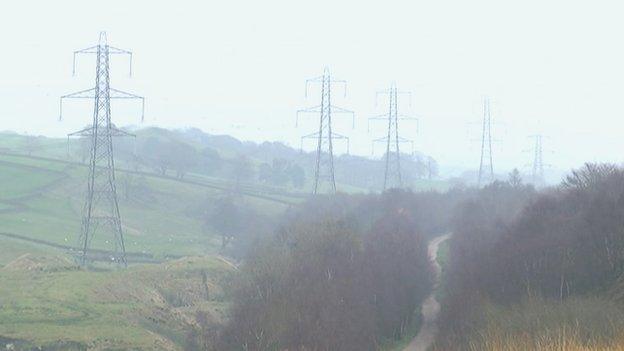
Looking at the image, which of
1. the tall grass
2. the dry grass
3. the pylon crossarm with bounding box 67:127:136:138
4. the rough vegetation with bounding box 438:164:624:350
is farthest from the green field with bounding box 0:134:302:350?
the dry grass

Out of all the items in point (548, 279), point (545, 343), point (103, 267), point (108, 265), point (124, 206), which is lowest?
point (108, 265)

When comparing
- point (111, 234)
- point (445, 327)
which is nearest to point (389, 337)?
point (445, 327)

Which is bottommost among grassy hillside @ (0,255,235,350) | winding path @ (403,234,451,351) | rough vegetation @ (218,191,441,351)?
winding path @ (403,234,451,351)

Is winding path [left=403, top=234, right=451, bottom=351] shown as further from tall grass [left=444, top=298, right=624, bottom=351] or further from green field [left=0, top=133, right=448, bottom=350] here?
green field [left=0, top=133, right=448, bottom=350]

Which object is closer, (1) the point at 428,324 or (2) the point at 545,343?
(2) the point at 545,343

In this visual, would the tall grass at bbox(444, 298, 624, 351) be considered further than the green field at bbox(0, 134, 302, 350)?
No

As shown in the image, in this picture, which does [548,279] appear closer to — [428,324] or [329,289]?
[329,289]

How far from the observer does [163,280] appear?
46.5m

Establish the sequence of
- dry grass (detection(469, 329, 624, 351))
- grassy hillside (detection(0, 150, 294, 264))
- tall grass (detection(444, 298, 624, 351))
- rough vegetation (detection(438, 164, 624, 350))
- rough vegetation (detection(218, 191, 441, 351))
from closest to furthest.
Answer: dry grass (detection(469, 329, 624, 351))
tall grass (detection(444, 298, 624, 351))
rough vegetation (detection(438, 164, 624, 350))
rough vegetation (detection(218, 191, 441, 351))
grassy hillside (detection(0, 150, 294, 264))

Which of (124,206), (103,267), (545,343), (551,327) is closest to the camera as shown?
(545,343)

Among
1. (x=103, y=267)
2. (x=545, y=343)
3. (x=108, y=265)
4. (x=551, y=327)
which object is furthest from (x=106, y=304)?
(x=545, y=343)

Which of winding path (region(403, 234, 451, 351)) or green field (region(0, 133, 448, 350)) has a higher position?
green field (region(0, 133, 448, 350))

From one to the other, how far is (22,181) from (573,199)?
63684 millimetres

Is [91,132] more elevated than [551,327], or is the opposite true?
[91,132]
